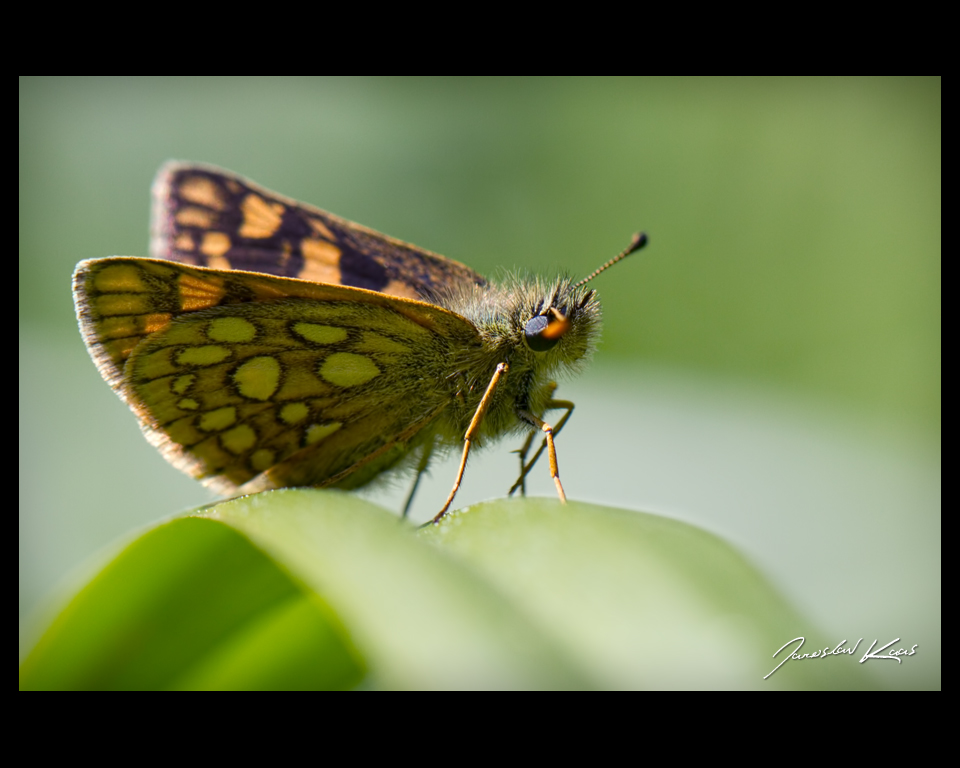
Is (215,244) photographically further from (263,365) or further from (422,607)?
A: (422,607)

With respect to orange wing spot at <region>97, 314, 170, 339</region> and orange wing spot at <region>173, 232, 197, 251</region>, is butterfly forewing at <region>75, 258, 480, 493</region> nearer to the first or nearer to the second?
orange wing spot at <region>97, 314, 170, 339</region>

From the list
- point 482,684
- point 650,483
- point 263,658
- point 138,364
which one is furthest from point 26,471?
point 482,684

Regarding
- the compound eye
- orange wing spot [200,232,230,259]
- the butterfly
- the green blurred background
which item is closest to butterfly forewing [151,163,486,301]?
orange wing spot [200,232,230,259]

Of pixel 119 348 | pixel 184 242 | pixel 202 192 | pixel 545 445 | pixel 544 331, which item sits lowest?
pixel 545 445

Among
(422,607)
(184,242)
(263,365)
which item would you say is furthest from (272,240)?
(422,607)
